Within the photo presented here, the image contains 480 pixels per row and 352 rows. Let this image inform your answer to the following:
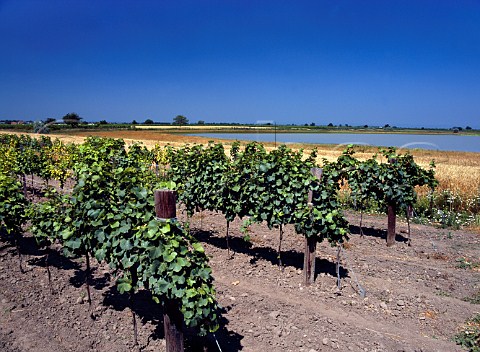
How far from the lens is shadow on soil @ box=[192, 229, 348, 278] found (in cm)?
810

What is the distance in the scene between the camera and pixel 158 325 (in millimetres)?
5434

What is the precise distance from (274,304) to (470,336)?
3241 mm

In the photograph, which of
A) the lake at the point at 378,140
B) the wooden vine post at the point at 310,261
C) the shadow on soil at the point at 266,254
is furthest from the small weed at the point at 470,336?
the lake at the point at 378,140

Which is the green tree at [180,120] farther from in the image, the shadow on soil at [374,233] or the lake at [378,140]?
the shadow on soil at [374,233]

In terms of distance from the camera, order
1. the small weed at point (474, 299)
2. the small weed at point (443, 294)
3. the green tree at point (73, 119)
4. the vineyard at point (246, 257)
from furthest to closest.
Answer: the green tree at point (73, 119)
the small weed at point (443, 294)
the small weed at point (474, 299)
the vineyard at point (246, 257)

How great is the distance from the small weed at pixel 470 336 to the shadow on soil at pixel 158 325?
359 cm

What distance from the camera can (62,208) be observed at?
6.03 m

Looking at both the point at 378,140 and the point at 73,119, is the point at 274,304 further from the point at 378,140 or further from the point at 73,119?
the point at 73,119

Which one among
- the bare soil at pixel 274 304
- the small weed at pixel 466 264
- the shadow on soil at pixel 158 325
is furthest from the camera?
the small weed at pixel 466 264

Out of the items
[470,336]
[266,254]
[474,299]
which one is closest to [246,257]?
[266,254]

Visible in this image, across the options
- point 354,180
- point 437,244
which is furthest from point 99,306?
point 437,244

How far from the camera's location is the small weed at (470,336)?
5375 mm

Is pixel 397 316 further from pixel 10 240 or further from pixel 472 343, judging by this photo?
pixel 10 240

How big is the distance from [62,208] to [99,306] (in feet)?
6.07
